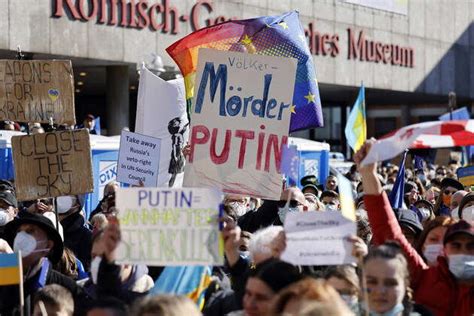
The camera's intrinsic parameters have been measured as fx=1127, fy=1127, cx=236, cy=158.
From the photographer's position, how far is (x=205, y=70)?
8.47 m

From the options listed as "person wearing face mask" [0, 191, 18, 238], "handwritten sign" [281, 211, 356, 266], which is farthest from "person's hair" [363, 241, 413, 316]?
"person wearing face mask" [0, 191, 18, 238]

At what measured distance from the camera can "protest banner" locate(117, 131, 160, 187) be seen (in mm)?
10391

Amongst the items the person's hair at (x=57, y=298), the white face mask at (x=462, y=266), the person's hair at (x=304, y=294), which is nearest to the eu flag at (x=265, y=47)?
the white face mask at (x=462, y=266)

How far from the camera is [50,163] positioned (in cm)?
841

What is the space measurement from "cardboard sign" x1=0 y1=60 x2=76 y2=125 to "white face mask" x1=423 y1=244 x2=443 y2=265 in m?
4.00

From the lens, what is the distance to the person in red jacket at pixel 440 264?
5926 millimetres

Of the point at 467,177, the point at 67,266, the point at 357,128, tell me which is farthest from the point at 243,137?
the point at 357,128

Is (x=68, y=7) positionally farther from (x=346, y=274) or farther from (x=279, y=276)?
(x=279, y=276)

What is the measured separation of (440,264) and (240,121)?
2.72m

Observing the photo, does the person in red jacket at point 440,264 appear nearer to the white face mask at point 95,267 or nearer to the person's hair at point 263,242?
the person's hair at point 263,242

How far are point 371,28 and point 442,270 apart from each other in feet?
105

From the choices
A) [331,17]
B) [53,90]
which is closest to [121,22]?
[331,17]

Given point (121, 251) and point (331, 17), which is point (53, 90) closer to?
point (121, 251)

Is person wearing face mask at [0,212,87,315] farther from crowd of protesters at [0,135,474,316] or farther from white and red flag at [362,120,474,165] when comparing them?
white and red flag at [362,120,474,165]
